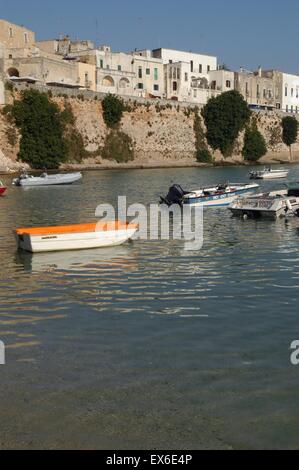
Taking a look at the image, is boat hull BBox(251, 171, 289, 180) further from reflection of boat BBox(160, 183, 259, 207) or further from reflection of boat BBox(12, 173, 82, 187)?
reflection of boat BBox(160, 183, 259, 207)

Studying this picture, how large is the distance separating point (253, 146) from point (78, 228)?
7160 cm

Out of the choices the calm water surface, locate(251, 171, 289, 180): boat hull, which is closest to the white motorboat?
locate(251, 171, 289, 180): boat hull

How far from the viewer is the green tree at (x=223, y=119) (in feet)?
265

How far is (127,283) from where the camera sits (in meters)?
12.7

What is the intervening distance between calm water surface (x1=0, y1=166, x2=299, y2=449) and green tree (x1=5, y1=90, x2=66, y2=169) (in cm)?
4313

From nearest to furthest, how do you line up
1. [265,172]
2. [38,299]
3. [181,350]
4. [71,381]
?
[71,381] → [181,350] → [38,299] → [265,172]

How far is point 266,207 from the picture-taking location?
23.8m

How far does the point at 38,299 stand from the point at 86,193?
982 inches

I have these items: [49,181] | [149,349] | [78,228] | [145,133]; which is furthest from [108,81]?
[149,349]

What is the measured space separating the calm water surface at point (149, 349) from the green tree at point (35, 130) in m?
43.1

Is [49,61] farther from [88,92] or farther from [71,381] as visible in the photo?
[71,381]

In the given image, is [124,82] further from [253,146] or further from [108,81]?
[253,146]

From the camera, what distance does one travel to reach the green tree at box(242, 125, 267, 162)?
85250mm
